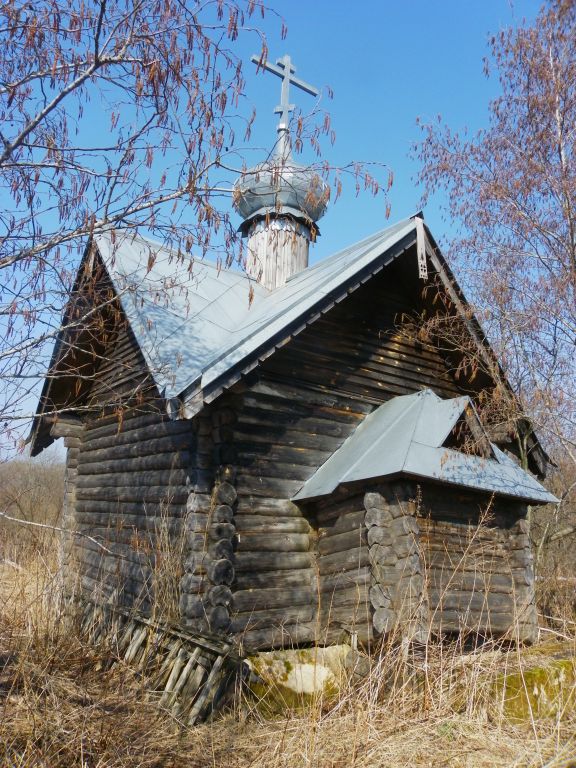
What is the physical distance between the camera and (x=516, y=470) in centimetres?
809

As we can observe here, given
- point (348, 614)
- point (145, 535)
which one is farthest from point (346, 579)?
point (145, 535)

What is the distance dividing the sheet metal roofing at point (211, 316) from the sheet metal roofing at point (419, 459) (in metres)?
1.70

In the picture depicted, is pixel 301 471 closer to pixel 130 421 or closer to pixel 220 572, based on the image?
pixel 220 572

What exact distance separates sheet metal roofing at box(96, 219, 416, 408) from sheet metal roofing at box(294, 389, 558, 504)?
1701 mm

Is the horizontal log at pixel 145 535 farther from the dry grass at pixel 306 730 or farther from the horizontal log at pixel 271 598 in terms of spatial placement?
the dry grass at pixel 306 730

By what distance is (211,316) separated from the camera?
9.95m

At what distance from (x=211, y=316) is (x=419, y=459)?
4495mm

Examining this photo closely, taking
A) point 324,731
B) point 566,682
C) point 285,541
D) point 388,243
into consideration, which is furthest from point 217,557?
point 388,243

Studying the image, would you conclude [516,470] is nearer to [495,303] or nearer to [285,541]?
[285,541]

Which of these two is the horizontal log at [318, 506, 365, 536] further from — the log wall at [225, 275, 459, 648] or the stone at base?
the stone at base

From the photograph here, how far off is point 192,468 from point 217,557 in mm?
1071

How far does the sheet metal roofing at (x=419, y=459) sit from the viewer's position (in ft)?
22.6

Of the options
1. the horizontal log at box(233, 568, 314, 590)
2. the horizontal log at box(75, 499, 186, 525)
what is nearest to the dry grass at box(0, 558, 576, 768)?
the horizontal log at box(233, 568, 314, 590)

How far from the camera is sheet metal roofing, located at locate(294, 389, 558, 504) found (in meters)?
6.89
